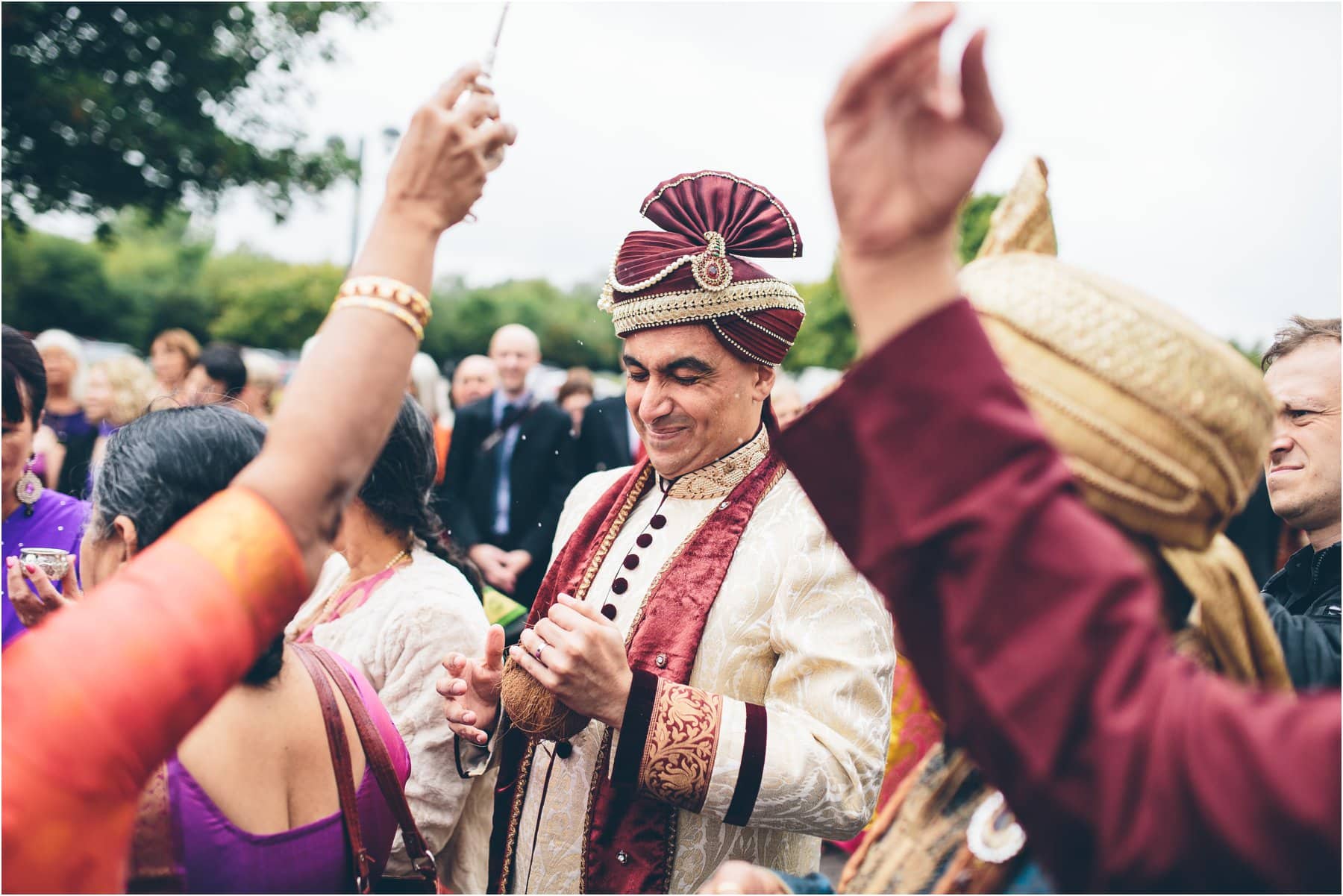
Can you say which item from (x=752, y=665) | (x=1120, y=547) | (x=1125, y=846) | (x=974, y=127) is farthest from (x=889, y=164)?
(x=752, y=665)

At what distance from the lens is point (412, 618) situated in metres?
2.81

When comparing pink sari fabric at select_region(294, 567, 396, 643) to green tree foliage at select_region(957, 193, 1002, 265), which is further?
green tree foliage at select_region(957, 193, 1002, 265)

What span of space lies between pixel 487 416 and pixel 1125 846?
6921 mm

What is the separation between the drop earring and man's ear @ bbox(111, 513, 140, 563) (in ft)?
6.29

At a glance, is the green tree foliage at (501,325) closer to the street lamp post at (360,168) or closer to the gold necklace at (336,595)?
the street lamp post at (360,168)

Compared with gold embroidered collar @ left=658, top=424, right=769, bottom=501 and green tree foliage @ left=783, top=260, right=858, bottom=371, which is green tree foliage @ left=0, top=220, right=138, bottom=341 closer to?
green tree foliage @ left=783, top=260, right=858, bottom=371

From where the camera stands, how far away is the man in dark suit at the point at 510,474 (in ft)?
20.8

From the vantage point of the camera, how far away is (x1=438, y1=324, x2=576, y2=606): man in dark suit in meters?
6.34

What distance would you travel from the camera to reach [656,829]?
2.22 metres

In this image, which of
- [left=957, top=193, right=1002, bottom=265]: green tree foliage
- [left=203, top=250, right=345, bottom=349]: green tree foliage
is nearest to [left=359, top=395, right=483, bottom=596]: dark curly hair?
[left=957, top=193, right=1002, bottom=265]: green tree foliage

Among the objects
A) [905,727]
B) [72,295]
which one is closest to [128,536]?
[905,727]

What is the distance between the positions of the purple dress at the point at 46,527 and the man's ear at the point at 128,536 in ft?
5.60

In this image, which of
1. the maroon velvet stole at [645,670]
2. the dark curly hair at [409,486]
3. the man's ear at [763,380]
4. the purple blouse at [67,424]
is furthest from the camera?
the purple blouse at [67,424]

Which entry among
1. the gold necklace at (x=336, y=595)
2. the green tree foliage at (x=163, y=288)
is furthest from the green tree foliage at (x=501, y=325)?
the gold necklace at (x=336, y=595)
